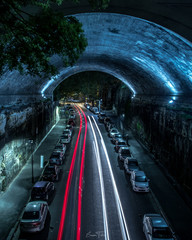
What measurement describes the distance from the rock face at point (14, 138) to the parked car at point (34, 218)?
509cm

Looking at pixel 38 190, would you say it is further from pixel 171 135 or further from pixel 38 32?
pixel 171 135

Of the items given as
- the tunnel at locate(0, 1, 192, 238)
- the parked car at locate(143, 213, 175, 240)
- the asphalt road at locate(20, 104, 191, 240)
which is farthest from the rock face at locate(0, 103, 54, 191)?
the parked car at locate(143, 213, 175, 240)

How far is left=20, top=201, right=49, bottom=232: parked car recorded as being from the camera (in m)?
11.8

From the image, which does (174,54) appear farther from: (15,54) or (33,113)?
(33,113)

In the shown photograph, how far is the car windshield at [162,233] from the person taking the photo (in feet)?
36.1

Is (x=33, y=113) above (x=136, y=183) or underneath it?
above

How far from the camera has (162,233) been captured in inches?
437

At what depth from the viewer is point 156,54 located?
1833 cm

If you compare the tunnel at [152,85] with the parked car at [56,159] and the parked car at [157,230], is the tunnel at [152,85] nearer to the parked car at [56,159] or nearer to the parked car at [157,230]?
the parked car at [56,159]

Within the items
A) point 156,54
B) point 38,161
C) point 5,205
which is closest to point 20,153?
point 38,161

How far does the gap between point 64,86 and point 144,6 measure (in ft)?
150

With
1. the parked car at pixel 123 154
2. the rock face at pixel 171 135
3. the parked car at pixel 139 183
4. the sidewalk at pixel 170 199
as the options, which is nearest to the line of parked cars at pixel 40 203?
the parked car at pixel 139 183

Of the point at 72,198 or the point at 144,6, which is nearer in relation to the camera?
the point at 144,6

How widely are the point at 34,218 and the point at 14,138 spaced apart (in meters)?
9.59
